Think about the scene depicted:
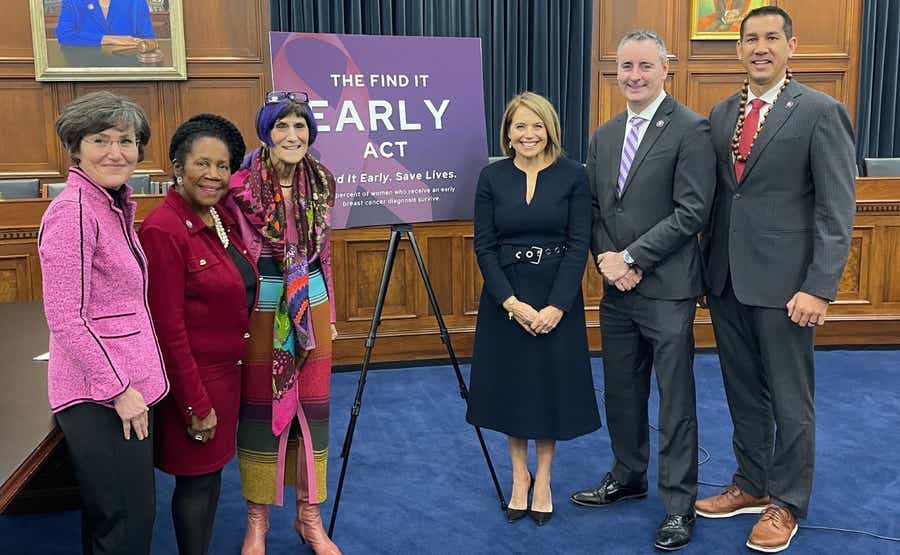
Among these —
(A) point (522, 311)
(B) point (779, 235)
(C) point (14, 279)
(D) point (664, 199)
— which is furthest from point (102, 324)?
(C) point (14, 279)

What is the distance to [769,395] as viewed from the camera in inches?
109

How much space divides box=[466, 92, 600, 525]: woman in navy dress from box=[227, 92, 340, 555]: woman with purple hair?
586 millimetres

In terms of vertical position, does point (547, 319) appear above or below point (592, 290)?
above

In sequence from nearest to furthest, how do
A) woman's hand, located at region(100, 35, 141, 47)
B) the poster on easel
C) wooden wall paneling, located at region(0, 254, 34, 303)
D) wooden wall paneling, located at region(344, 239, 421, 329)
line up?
the poster on easel
wooden wall paneling, located at region(0, 254, 34, 303)
wooden wall paneling, located at region(344, 239, 421, 329)
woman's hand, located at region(100, 35, 141, 47)

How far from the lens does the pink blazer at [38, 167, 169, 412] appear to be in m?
1.65

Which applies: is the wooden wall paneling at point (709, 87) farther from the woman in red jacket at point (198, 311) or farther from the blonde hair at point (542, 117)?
the woman in red jacket at point (198, 311)

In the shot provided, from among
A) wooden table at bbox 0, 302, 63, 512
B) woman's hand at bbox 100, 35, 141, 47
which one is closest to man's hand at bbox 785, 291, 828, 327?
wooden table at bbox 0, 302, 63, 512

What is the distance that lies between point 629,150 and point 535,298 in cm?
59

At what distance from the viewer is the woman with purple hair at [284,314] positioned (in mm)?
2287

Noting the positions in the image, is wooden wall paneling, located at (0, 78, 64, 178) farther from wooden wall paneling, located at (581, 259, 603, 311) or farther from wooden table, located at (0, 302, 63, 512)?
wooden wall paneling, located at (581, 259, 603, 311)

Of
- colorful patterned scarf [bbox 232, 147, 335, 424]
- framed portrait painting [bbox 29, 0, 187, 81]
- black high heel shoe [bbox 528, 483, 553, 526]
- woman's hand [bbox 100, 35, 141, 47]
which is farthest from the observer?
woman's hand [bbox 100, 35, 141, 47]

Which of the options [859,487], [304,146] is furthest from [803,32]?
[304,146]

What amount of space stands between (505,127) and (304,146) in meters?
0.76

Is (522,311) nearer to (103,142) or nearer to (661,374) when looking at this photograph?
(661,374)
